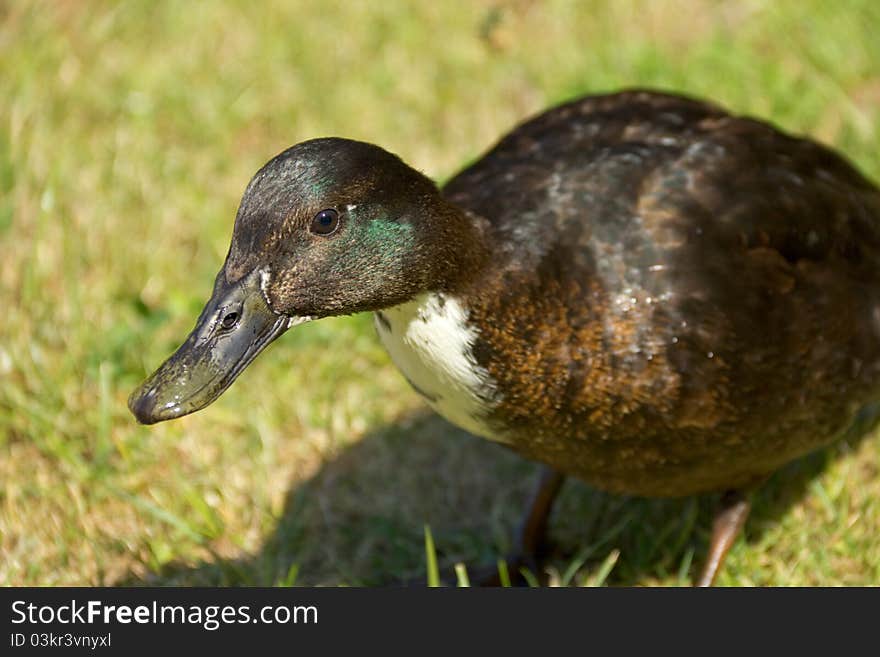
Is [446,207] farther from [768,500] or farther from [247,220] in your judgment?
[768,500]

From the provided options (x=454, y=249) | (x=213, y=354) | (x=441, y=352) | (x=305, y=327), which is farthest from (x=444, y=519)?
(x=213, y=354)

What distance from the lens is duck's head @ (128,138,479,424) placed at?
2.78m

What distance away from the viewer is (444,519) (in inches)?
165

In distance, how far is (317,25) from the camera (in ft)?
19.7

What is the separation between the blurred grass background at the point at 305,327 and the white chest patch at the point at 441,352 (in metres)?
0.86

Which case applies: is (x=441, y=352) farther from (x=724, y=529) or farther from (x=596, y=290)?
(x=724, y=529)

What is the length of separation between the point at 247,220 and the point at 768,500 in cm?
210

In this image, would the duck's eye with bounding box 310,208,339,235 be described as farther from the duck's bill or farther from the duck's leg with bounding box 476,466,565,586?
the duck's leg with bounding box 476,466,565,586

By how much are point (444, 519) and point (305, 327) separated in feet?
3.02

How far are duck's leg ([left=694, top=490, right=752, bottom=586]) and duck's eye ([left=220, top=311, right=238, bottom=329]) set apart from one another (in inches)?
65.6

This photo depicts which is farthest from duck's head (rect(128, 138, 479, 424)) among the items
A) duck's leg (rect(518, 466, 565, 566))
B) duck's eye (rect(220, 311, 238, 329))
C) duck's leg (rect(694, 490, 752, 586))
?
duck's leg (rect(694, 490, 752, 586))

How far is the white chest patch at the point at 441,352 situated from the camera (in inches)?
120

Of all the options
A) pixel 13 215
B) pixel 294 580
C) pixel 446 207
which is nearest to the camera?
pixel 446 207

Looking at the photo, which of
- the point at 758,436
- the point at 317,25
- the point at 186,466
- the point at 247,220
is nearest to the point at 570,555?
the point at 758,436
